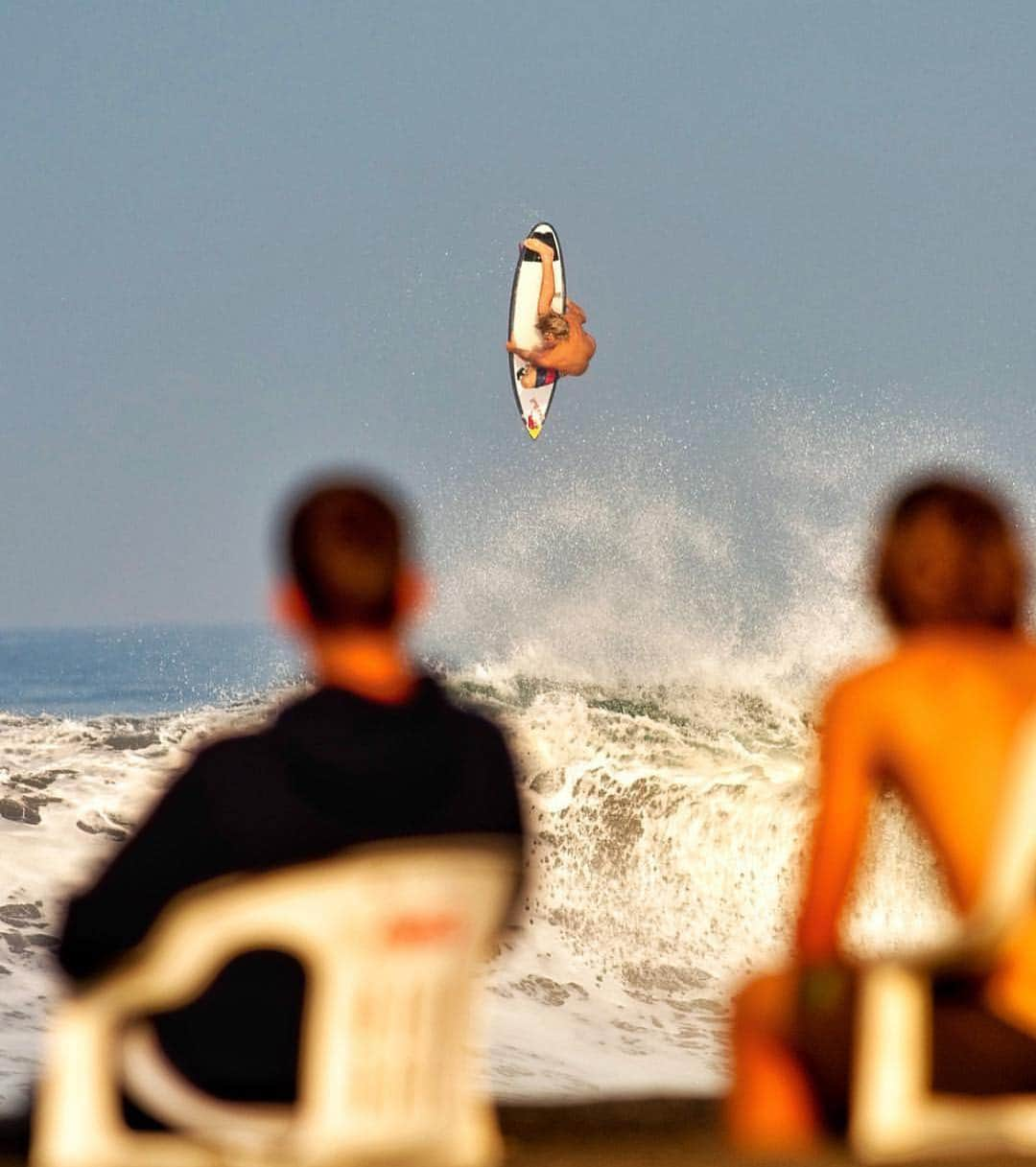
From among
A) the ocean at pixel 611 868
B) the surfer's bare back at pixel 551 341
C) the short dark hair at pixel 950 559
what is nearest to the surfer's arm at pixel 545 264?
the surfer's bare back at pixel 551 341

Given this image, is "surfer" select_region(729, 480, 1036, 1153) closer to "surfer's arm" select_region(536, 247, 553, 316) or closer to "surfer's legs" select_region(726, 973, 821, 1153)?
"surfer's legs" select_region(726, 973, 821, 1153)

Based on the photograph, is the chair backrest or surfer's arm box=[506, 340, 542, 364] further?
surfer's arm box=[506, 340, 542, 364]

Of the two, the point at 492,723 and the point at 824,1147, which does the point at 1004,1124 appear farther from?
the point at 492,723

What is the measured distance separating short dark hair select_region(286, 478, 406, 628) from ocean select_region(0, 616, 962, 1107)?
860 cm

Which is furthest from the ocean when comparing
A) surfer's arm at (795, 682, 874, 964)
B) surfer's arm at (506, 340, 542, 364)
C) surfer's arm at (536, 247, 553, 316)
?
surfer's arm at (795, 682, 874, 964)

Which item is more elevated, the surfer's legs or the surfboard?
the surfboard

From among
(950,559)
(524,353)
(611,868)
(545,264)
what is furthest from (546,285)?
(950,559)

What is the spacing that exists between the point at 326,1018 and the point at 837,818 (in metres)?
0.64

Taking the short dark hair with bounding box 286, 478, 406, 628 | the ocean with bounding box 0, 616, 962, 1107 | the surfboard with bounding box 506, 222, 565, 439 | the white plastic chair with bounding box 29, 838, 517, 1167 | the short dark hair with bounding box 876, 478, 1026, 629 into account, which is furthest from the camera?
the surfboard with bounding box 506, 222, 565, 439

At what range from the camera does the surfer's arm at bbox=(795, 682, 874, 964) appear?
245cm

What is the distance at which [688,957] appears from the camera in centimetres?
2077

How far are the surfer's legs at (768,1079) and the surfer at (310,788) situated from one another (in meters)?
0.37

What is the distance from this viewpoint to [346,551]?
2.38 m

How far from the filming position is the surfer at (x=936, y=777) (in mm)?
2459
